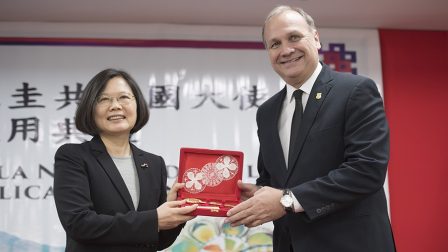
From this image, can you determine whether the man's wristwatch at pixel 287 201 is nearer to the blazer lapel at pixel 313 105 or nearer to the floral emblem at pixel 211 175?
the blazer lapel at pixel 313 105

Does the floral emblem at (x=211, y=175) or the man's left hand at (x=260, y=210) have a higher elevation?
the floral emblem at (x=211, y=175)

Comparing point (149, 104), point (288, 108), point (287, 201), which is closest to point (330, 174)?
point (287, 201)

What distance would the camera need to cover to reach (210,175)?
1.92m

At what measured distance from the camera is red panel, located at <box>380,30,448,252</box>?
3916 millimetres

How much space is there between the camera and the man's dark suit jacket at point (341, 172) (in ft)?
5.22

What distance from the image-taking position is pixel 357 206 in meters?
1.64

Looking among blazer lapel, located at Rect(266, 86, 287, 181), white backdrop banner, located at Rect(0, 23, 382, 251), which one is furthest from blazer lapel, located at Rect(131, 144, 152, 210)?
white backdrop banner, located at Rect(0, 23, 382, 251)

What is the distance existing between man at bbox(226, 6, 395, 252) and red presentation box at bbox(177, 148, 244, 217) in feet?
0.51

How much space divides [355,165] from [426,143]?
2729mm

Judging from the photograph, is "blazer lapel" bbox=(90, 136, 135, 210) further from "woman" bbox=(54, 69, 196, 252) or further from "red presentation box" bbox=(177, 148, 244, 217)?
"red presentation box" bbox=(177, 148, 244, 217)

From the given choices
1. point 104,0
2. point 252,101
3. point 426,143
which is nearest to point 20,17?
point 104,0

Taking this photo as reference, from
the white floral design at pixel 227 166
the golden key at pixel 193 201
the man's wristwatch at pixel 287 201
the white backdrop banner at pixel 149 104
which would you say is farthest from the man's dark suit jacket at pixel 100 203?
the white backdrop banner at pixel 149 104

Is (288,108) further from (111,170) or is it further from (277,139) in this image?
(111,170)

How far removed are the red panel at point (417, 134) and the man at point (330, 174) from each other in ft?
7.98
